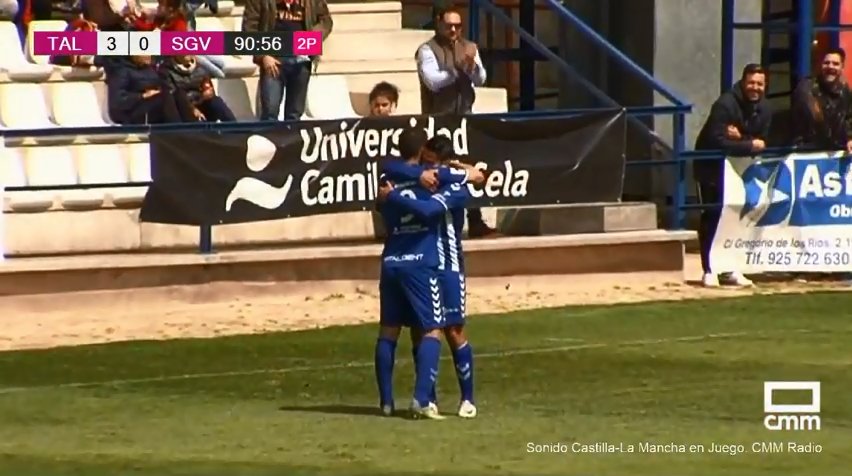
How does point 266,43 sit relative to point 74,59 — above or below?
above

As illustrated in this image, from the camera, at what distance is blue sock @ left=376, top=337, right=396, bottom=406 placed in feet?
44.1

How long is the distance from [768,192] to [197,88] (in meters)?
5.28

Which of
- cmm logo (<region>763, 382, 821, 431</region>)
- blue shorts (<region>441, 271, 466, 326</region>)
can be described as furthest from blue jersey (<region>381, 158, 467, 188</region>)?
cmm logo (<region>763, 382, 821, 431</region>)

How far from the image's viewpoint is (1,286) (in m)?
18.1

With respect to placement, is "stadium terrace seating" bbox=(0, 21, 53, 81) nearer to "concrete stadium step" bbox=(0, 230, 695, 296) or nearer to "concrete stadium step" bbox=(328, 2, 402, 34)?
"concrete stadium step" bbox=(0, 230, 695, 296)

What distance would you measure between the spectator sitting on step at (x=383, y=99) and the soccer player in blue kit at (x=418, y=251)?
14.0 feet

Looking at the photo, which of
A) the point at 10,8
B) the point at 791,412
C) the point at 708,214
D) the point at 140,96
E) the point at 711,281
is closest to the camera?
the point at 791,412

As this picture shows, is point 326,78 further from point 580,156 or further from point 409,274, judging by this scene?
point 409,274

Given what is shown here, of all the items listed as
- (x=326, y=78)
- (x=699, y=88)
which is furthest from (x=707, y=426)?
(x=699, y=88)

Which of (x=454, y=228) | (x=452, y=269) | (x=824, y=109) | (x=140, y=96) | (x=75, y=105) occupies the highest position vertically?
(x=140, y=96)

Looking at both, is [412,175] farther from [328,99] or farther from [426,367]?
[328,99]

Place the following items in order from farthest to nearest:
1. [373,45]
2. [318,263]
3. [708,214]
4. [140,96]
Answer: [373,45], [708,214], [140,96], [318,263]

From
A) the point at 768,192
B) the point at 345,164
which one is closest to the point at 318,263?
the point at 345,164

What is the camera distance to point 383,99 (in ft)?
61.2
